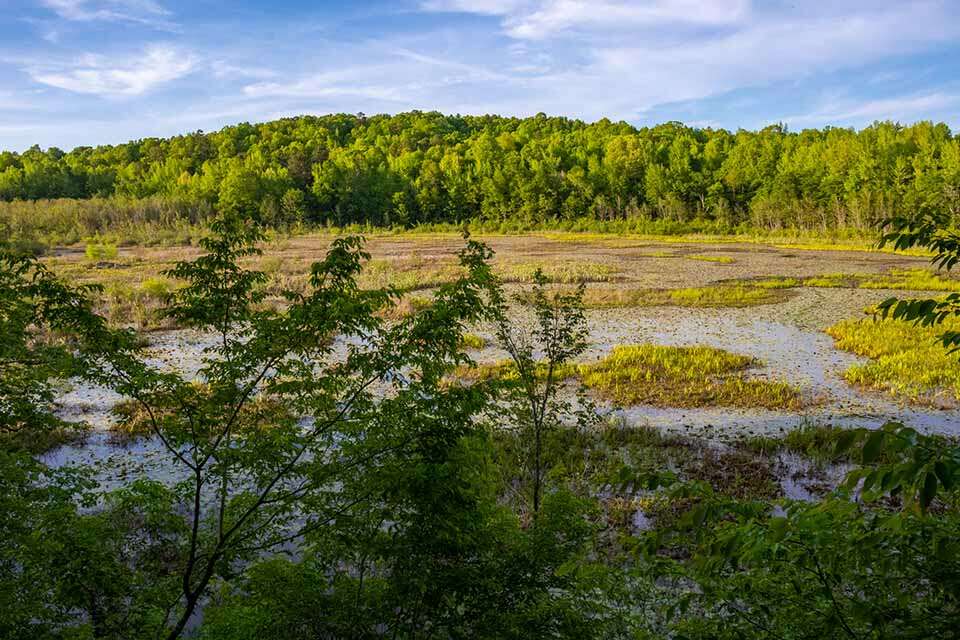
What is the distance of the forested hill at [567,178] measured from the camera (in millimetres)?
75625

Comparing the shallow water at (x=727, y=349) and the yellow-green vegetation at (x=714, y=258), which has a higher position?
the yellow-green vegetation at (x=714, y=258)

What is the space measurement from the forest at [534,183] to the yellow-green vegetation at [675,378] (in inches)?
1534

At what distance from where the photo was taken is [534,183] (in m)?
102

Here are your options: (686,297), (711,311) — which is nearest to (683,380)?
(711,311)

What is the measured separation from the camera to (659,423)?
15414mm

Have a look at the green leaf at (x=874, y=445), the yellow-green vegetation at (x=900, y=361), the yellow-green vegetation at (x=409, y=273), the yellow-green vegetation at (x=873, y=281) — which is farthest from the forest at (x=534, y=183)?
the green leaf at (x=874, y=445)

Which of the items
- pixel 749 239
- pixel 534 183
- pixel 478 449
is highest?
pixel 534 183

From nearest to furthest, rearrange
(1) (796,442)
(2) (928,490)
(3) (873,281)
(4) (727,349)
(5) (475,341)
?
1. (2) (928,490)
2. (1) (796,442)
3. (4) (727,349)
4. (5) (475,341)
5. (3) (873,281)

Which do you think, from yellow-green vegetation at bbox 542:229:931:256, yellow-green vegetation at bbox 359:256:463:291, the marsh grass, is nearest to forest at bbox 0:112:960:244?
yellow-green vegetation at bbox 542:229:931:256

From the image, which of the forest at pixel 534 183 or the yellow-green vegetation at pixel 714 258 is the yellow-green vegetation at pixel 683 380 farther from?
the forest at pixel 534 183

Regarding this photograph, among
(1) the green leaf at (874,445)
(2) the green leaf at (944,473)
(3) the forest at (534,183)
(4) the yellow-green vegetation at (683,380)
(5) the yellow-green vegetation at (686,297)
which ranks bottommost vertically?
(4) the yellow-green vegetation at (683,380)

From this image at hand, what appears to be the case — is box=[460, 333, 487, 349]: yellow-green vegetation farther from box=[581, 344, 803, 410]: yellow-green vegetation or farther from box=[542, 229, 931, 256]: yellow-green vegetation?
box=[542, 229, 931, 256]: yellow-green vegetation

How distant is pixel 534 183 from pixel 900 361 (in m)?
86.6

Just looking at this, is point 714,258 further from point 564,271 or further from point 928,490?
point 928,490
